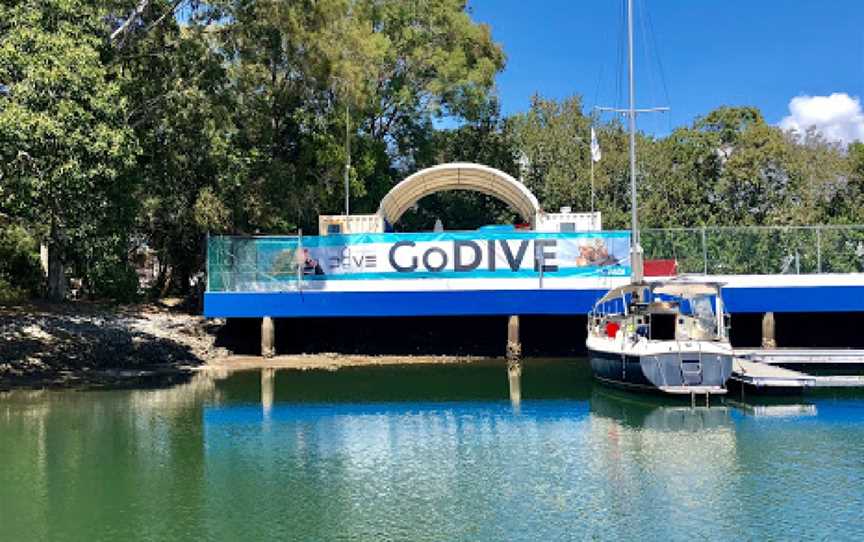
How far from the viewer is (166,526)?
38.0ft

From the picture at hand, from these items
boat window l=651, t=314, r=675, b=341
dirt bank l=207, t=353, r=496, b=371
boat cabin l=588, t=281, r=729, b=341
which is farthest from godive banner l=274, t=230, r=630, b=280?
boat window l=651, t=314, r=675, b=341

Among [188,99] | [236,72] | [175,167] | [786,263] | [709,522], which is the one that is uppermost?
[236,72]

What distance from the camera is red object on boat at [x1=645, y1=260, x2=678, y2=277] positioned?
28.6 m

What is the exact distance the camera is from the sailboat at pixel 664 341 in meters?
20.3

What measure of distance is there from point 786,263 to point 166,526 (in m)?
23.4

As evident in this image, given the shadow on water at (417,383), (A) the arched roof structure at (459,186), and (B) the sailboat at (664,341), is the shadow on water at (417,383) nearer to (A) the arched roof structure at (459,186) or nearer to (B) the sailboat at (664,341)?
(B) the sailboat at (664,341)

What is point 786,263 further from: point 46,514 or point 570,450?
point 46,514

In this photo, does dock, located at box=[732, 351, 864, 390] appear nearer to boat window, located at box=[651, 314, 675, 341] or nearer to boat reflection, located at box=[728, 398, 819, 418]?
boat reflection, located at box=[728, 398, 819, 418]

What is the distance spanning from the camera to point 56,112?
756 inches

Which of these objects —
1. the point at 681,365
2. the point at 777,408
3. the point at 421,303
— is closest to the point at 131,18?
the point at 421,303

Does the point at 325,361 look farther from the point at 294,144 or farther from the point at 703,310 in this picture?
the point at 703,310

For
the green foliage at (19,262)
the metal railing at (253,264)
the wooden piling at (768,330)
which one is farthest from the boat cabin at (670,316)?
the green foliage at (19,262)

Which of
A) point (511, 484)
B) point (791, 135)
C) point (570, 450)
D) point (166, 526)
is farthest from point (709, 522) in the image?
point (791, 135)

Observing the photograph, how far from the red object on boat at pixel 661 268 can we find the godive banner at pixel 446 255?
1.89 m
